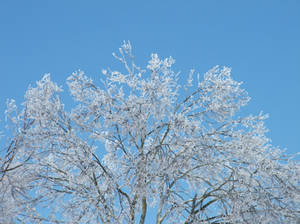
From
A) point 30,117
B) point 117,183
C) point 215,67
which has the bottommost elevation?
point 117,183

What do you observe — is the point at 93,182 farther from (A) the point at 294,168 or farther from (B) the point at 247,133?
(A) the point at 294,168

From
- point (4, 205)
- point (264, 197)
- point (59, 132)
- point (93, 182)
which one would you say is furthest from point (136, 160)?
point (4, 205)

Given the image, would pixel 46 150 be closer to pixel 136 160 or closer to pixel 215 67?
pixel 136 160

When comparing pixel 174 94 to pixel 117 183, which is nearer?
pixel 117 183

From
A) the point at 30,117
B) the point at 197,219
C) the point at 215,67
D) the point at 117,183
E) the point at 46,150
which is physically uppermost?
the point at 215,67

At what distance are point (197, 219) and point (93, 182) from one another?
2.26m

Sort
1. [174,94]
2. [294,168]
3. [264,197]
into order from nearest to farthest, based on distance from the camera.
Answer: [264,197]
[294,168]
[174,94]

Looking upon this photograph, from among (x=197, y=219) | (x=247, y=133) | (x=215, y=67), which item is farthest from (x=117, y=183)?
(x=215, y=67)

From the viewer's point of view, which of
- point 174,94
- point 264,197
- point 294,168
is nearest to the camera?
point 264,197

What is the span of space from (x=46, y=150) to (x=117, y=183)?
1744mm

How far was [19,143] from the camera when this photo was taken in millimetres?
8578

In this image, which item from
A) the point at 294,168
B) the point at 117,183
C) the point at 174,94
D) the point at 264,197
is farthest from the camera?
the point at 174,94

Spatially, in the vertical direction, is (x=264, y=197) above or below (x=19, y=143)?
below

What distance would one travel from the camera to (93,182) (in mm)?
8445
